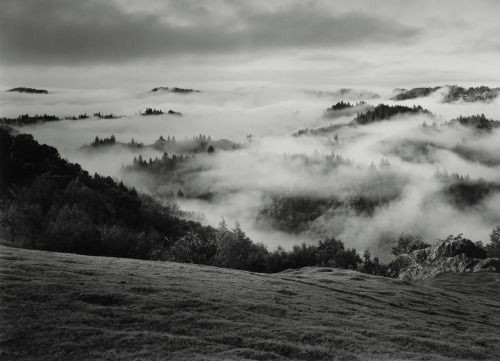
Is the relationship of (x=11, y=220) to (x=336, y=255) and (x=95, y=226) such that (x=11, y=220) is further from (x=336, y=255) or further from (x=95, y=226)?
(x=336, y=255)

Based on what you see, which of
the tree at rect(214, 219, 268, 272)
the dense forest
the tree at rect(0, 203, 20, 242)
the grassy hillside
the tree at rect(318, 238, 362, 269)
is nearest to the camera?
the grassy hillside

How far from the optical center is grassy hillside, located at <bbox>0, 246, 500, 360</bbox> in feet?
104

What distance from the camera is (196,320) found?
37.6m

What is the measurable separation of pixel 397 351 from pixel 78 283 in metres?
26.3

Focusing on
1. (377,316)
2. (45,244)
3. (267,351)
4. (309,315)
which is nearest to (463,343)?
(377,316)

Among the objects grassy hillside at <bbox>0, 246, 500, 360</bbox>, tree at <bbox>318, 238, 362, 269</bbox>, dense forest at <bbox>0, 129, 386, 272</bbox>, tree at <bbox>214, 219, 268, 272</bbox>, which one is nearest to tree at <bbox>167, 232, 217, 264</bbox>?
dense forest at <bbox>0, 129, 386, 272</bbox>

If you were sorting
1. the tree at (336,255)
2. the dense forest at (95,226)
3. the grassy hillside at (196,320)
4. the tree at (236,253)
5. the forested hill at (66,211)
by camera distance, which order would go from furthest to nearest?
the tree at (336,255) < the tree at (236,253) < the dense forest at (95,226) < the forested hill at (66,211) < the grassy hillside at (196,320)

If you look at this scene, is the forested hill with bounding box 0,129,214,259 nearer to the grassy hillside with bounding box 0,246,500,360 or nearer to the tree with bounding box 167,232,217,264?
the tree with bounding box 167,232,217,264

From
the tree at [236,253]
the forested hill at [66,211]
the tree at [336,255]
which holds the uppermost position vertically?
the forested hill at [66,211]

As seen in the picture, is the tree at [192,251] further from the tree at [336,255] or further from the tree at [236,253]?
the tree at [336,255]

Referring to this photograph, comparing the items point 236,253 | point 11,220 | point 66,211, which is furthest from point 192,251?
point 11,220

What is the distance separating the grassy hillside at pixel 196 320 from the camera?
31594mm

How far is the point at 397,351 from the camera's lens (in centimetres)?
3784

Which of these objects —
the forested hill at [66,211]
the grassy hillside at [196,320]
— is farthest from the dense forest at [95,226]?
the grassy hillside at [196,320]
